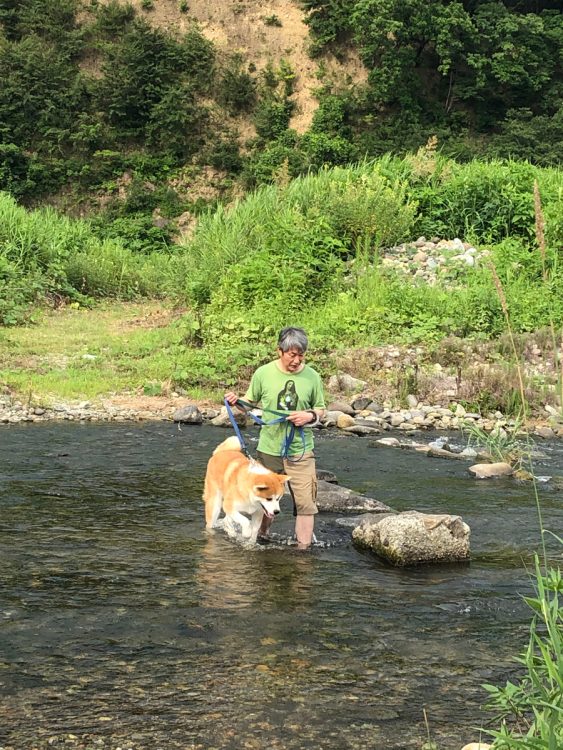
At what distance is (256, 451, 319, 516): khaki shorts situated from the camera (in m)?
6.66

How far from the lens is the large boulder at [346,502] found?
7.98m

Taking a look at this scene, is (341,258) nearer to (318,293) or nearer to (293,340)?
(318,293)

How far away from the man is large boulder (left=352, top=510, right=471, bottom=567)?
1.88ft

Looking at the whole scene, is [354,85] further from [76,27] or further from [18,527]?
[18,527]

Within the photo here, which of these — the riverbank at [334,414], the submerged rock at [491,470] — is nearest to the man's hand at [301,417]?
the submerged rock at [491,470]

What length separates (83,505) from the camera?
778 centimetres

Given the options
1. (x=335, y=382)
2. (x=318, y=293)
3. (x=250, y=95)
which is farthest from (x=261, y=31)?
(x=335, y=382)

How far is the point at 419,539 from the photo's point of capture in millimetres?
6488

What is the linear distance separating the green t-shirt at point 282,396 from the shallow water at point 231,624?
86cm

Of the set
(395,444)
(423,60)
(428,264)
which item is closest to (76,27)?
(423,60)

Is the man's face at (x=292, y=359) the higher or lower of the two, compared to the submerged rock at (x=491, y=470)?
higher

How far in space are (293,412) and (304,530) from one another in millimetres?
1024

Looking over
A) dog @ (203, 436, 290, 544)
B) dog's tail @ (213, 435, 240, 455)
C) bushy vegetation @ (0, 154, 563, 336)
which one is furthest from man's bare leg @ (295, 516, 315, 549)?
bushy vegetation @ (0, 154, 563, 336)

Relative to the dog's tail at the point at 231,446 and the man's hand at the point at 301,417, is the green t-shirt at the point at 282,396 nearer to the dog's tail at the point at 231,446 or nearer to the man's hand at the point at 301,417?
the man's hand at the point at 301,417
